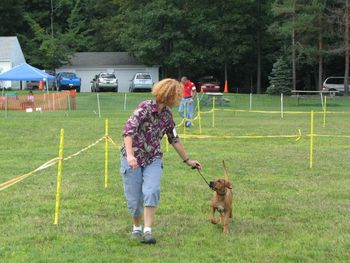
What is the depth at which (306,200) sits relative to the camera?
7.91 m

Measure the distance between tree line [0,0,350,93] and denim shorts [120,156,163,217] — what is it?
37.6m

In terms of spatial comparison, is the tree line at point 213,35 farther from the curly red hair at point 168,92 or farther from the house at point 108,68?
the curly red hair at point 168,92

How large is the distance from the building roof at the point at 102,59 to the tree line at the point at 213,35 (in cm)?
143

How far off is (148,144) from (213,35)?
45.4 metres

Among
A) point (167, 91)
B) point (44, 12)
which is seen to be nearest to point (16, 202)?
point (167, 91)

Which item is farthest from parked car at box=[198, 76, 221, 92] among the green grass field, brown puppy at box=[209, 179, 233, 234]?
brown puppy at box=[209, 179, 233, 234]

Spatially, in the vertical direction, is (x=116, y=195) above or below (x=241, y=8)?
below

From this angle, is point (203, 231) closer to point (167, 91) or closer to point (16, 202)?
point (167, 91)

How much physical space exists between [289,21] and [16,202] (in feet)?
126

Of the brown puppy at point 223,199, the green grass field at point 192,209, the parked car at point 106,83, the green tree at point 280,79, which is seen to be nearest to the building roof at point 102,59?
the parked car at point 106,83

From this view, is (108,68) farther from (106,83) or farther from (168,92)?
(168,92)

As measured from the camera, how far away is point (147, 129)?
5.54m

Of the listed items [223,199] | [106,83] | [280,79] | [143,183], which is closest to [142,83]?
[106,83]

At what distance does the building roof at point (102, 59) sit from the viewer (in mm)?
56562
